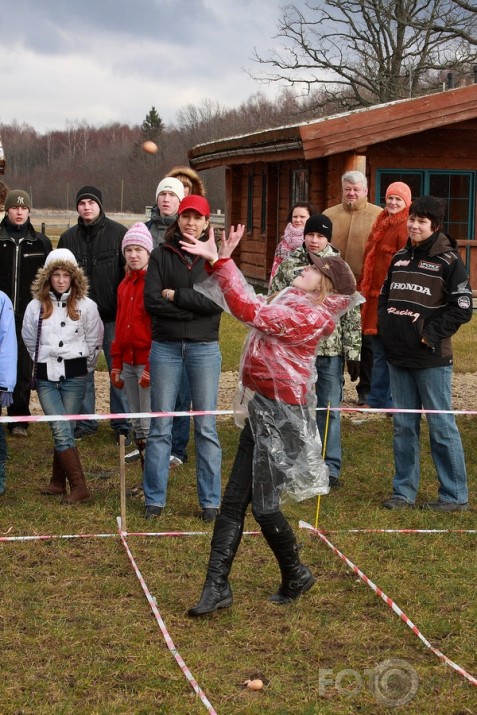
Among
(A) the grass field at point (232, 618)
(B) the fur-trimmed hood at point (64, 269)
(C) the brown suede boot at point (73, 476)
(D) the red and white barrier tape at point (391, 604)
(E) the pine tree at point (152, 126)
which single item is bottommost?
(A) the grass field at point (232, 618)

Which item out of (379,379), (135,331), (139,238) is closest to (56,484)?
(135,331)

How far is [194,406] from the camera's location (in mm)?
6438

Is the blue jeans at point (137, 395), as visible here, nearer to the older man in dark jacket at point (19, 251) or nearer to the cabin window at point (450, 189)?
the older man in dark jacket at point (19, 251)

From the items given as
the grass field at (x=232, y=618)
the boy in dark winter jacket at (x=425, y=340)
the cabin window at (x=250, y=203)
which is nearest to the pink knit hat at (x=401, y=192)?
the boy in dark winter jacket at (x=425, y=340)

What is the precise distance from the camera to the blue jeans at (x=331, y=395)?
714 cm

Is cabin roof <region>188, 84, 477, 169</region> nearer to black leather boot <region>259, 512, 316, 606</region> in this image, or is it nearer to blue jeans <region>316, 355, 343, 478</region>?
blue jeans <region>316, 355, 343, 478</region>

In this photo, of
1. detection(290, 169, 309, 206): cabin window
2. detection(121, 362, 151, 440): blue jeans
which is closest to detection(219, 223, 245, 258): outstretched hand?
detection(121, 362, 151, 440): blue jeans

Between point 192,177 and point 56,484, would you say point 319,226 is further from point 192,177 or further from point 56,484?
point 56,484

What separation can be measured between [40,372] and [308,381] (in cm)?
243

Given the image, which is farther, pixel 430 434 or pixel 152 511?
pixel 430 434

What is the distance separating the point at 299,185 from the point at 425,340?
12.7 meters

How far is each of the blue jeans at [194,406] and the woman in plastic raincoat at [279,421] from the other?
1.41 meters

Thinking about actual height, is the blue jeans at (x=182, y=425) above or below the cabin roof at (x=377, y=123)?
below

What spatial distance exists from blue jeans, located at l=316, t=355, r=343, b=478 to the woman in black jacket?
3.27ft
